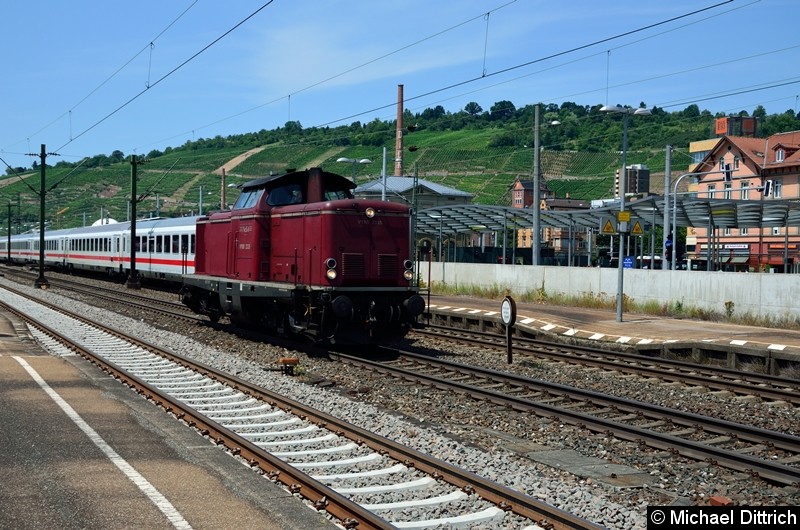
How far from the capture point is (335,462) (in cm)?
882

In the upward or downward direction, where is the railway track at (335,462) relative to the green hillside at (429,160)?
downward

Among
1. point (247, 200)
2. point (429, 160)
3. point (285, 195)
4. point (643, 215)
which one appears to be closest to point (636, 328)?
point (285, 195)

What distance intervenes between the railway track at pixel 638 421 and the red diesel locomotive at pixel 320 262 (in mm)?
1690

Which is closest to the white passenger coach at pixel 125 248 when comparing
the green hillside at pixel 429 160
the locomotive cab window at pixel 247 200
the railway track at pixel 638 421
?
the locomotive cab window at pixel 247 200

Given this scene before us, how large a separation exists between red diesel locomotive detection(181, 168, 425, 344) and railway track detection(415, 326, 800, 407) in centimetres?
327

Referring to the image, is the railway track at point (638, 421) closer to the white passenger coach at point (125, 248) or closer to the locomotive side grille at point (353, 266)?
the locomotive side grille at point (353, 266)

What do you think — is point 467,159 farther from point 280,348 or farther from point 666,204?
point 280,348

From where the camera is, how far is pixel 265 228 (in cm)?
1936

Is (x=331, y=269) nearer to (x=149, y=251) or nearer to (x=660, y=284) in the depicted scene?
(x=660, y=284)

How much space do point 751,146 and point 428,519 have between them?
2908 inches

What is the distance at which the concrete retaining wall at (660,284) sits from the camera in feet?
76.6

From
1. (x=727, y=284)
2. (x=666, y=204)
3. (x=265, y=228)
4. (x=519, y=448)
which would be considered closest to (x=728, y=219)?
(x=666, y=204)

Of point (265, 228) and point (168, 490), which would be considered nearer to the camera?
point (168, 490)

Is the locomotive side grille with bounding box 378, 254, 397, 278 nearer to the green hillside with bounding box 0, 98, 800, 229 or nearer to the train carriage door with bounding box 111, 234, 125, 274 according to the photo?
the train carriage door with bounding box 111, 234, 125, 274
